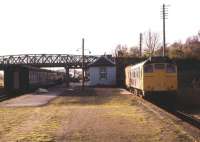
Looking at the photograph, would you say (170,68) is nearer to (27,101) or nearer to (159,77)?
(159,77)

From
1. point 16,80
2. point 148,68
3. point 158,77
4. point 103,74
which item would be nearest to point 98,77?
point 103,74

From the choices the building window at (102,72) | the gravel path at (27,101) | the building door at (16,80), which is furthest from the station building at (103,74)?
the gravel path at (27,101)

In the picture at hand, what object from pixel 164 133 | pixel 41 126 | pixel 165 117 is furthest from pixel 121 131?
pixel 165 117

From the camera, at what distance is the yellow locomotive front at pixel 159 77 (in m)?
30.9

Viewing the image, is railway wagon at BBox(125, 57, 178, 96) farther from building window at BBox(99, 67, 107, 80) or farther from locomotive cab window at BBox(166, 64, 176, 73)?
building window at BBox(99, 67, 107, 80)

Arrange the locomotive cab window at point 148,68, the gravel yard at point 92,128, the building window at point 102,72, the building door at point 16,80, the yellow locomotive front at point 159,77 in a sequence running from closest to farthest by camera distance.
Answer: the gravel yard at point 92,128, the yellow locomotive front at point 159,77, the locomotive cab window at point 148,68, the building door at point 16,80, the building window at point 102,72

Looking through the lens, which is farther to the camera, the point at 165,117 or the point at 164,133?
the point at 165,117

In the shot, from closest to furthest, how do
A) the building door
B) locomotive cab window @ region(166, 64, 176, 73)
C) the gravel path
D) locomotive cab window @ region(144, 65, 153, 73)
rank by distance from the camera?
the gravel path
locomotive cab window @ region(144, 65, 153, 73)
locomotive cab window @ region(166, 64, 176, 73)
the building door

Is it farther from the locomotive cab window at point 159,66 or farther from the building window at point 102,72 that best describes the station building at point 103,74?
the locomotive cab window at point 159,66

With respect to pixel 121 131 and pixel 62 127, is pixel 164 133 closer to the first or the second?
pixel 121 131

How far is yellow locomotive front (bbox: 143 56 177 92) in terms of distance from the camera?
3091 cm

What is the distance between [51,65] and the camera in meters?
109

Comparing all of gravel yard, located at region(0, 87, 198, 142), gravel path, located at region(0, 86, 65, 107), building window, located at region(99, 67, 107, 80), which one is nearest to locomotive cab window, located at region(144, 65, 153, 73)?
gravel path, located at region(0, 86, 65, 107)

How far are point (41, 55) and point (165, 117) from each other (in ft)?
370
